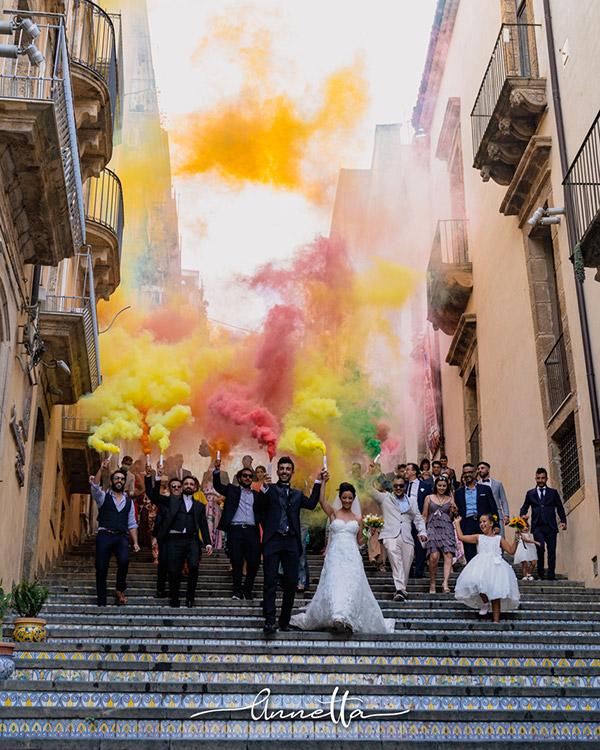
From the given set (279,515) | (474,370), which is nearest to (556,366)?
(474,370)

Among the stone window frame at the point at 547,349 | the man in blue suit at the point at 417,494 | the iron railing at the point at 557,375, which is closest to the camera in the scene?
the man in blue suit at the point at 417,494

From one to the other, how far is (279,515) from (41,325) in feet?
18.5

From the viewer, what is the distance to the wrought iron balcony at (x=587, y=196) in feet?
40.6

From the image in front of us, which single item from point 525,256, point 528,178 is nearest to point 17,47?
point 528,178

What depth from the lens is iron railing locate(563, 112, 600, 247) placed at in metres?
13.8

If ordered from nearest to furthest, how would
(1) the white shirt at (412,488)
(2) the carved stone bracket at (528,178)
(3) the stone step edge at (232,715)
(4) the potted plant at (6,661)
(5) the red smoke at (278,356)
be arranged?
(3) the stone step edge at (232,715) < (4) the potted plant at (6,661) < (1) the white shirt at (412,488) < (2) the carved stone bracket at (528,178) < (5) the red smoke at (278,356)

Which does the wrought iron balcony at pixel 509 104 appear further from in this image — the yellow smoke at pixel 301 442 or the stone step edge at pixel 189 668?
the stone step edge at pixel 189 668

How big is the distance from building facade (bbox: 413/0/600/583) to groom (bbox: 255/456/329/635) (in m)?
4.74

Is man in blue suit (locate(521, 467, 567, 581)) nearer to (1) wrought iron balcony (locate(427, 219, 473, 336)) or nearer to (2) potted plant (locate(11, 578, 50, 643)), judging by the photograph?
(2) potted plant (locate(11, 578, 50, 643))

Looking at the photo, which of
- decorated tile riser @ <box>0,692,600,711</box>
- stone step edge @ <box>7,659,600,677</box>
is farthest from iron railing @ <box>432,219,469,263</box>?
decorated tile riser @ <box>0,692,600,711</box>

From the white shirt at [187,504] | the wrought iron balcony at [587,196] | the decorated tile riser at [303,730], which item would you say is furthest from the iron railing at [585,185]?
the decorated tile riser at [303,730]

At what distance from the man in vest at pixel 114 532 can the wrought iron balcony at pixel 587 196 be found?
6.42m

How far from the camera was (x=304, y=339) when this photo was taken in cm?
3416

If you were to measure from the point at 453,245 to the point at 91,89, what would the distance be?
1157cm
